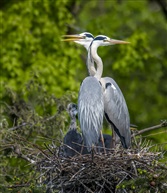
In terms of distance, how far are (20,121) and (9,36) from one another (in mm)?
4910

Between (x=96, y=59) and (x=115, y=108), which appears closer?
(x=115, y=108)

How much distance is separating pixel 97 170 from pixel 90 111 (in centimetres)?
87

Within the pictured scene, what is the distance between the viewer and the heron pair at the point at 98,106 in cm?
824

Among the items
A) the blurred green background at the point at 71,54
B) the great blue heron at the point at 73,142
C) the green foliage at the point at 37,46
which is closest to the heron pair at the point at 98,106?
the great blue heron at the point at 73,142

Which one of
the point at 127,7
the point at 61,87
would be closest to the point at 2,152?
the point at 61,87

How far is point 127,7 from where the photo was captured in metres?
19.1

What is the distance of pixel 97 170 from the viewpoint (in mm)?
7551

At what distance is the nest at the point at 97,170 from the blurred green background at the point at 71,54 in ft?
4.90

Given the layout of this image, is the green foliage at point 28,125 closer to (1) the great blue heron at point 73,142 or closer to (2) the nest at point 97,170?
(1) the great blue heron at point 73,142

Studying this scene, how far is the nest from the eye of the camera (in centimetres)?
748

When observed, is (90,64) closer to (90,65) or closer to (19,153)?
(90,65)

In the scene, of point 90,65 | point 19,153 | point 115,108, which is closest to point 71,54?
point 90,65

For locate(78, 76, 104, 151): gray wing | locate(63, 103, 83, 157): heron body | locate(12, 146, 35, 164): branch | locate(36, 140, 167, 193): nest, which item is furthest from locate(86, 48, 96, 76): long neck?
locate(36, 140, 167, 193): nest

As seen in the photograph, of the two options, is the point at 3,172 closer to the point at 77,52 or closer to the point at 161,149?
the point at 161,149
